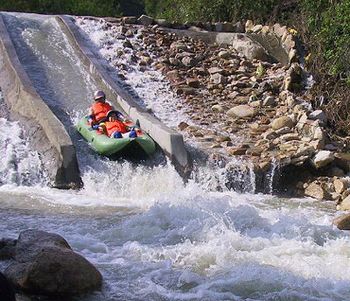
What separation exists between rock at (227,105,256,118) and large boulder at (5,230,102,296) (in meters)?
6.49

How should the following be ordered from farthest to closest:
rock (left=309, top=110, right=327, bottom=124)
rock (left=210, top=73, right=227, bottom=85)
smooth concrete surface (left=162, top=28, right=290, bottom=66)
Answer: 1. smooth concrete surface (left=162, top=28, right=290, bottom=66)
2. rock (left=210, top=73, right=227, bottom=85)
3. rock (left=309, top=110, right=327, bottom=124)

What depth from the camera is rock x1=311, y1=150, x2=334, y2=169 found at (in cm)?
923

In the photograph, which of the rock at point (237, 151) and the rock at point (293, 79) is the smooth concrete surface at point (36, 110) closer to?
the rock at point (237, 151)

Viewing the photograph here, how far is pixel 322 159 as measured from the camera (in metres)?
9.23

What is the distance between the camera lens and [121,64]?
42.5 feet

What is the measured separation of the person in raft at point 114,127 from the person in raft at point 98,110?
0.15 m

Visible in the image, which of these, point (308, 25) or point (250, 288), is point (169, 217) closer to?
point (250, 288)

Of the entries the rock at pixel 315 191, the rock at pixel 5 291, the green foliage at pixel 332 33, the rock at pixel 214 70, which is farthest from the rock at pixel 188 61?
the rock at pixel 5 291

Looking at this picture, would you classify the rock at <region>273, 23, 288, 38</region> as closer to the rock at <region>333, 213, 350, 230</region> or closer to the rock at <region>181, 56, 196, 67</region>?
the rock at <region>181, 56, 196, 67</region>

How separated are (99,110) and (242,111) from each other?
273 cm

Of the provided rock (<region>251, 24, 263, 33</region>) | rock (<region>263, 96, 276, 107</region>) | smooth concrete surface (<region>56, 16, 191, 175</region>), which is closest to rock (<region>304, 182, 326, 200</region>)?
smooth concrete surface (<region>56, 16, 191, 175</region>)

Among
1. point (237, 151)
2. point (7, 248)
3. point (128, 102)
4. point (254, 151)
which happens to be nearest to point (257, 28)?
point (128, 102)

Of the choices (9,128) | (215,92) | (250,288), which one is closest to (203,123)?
(215,92)

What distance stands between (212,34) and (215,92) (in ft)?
9.68
